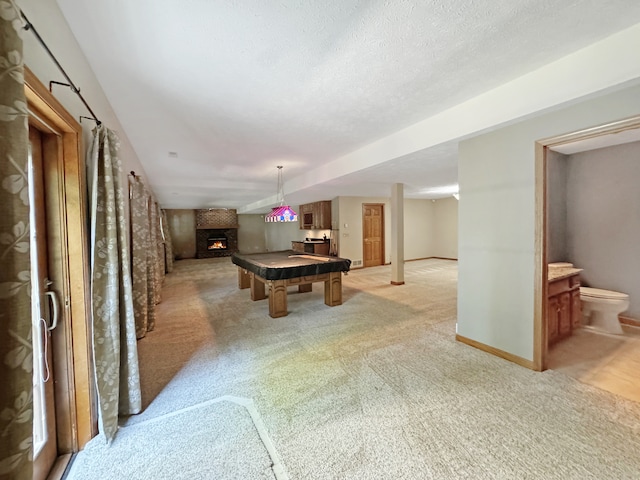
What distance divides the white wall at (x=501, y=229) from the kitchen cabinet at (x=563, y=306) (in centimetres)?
57

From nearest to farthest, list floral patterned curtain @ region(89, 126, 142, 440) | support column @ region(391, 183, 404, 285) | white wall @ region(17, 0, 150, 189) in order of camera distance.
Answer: white wall @ region(17, 0, 150, 189) < floral patterned curtain @ region(89, 126, 142, 440) < support column @ region(391, 183, 404, 285)

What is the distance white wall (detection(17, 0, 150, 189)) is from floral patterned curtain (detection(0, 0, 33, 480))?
64 centimetres

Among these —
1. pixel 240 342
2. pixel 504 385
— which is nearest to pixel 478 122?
pixel 504 385

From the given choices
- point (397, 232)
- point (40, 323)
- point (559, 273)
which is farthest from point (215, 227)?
point (559, 273)

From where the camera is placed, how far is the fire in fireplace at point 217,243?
12.0 m

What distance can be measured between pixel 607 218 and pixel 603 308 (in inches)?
47.7

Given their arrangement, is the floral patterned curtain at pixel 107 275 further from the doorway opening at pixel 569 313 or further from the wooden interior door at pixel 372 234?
the wooden interior door at pixel 372 234

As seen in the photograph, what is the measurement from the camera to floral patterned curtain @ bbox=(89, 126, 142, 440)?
1.60 m

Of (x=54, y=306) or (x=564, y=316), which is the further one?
(x=564, y=316)

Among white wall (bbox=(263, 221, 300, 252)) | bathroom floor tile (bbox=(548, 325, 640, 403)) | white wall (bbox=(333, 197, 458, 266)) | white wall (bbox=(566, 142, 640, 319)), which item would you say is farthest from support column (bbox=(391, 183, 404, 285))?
white wall (bbox=(263, 221, 300, 252))

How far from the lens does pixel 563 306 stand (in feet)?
9.69

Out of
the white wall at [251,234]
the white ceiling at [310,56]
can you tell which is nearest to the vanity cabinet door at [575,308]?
the white ceiling at [310,56]

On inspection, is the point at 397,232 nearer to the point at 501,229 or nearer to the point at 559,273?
the point at 559,273

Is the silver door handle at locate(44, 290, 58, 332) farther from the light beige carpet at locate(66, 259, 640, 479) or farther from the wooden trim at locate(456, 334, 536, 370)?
the wooden trim at locate(456, 334, 536, 370)
